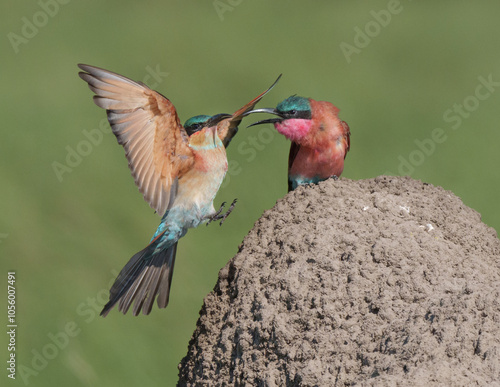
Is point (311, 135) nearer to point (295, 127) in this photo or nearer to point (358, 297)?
point (295, 127)

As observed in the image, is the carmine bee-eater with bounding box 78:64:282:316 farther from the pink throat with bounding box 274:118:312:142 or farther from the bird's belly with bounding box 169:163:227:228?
the pink throat with bounding box 274:118:312:142

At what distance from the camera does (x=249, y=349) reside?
11.3 ft

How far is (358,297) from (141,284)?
Result: 3.97 feet

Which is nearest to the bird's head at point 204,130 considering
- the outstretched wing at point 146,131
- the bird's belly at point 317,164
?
the outstretched wing at point 146,131

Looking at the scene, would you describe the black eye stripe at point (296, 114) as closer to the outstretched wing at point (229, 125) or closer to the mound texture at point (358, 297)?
the outstretched wing at point (229, 125)

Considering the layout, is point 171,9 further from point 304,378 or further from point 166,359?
point 304,378

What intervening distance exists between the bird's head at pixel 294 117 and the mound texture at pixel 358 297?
816mm

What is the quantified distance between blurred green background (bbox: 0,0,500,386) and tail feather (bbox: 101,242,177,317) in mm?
3694

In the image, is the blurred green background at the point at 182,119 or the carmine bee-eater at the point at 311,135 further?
the blurred green background at the point at 182,119

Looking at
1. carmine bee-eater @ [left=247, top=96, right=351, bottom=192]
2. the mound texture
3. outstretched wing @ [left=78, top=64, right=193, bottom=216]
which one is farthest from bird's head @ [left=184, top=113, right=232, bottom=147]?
the mound texture

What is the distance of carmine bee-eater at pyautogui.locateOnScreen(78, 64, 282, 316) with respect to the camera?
4.17m

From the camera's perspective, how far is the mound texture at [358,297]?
3.12 meters

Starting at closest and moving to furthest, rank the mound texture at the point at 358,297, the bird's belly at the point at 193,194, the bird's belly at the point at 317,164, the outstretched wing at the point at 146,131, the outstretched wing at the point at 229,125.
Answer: the mound texture at the point at 358,297 → the outstretched wing at the point at 146,131 → the bird's belly at the point at 193,194 → the outstretched wing at the point at 229,125 → the bird's belly at the point at 317,164

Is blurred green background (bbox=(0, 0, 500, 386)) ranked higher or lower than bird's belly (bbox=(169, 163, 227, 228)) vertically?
higher
